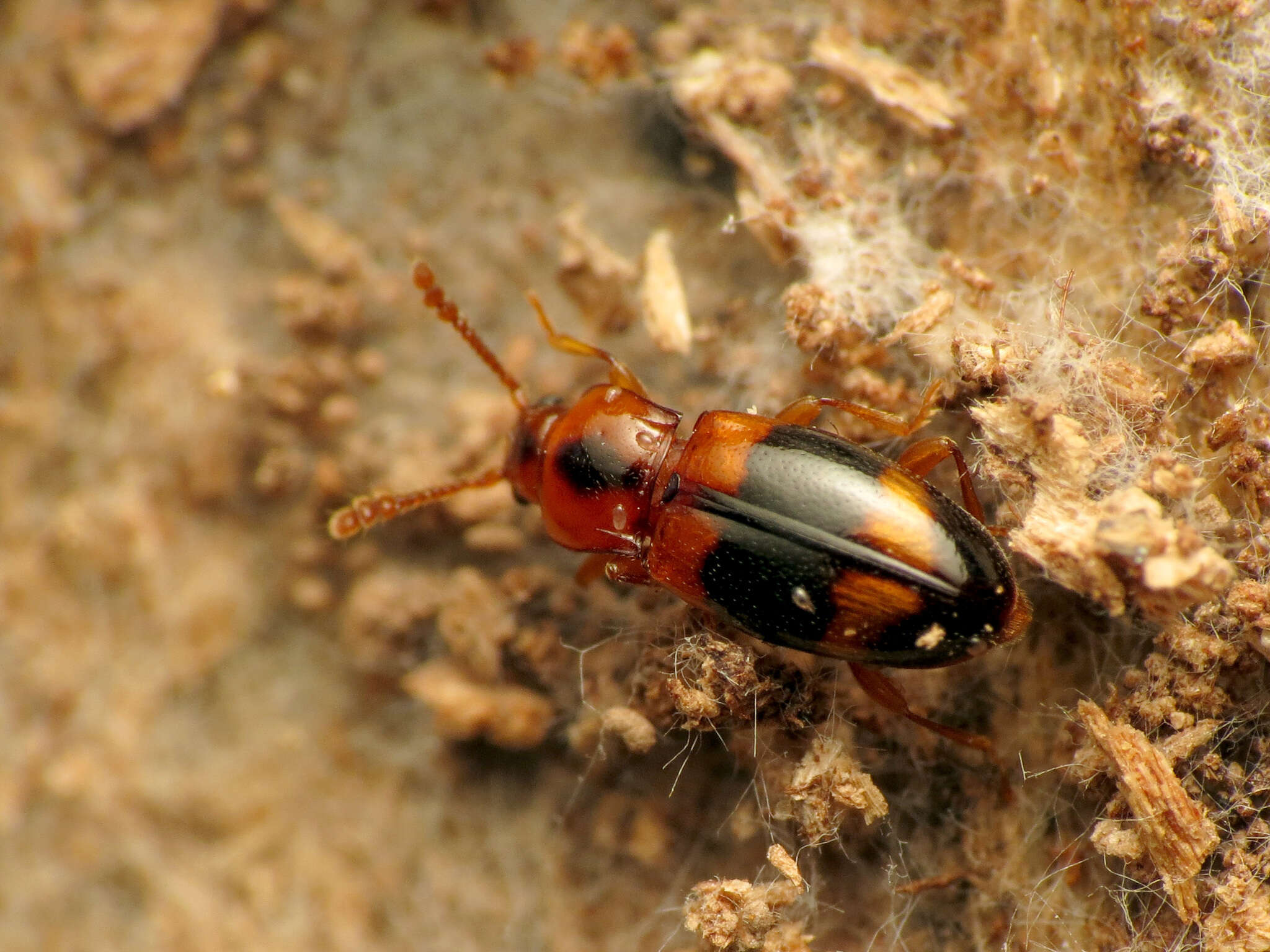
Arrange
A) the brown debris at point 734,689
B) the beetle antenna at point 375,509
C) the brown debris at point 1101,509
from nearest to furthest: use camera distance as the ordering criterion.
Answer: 1. the brown debris at point 1101,509
2. the brown debris at point 734,689
3. the beetle antenna at point 375,509

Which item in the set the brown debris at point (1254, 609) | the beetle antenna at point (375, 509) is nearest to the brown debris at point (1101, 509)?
the brown debris at point (1254, 609)

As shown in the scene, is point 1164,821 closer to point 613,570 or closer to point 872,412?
point 872,412

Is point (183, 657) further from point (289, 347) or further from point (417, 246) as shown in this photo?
point (417, 246)

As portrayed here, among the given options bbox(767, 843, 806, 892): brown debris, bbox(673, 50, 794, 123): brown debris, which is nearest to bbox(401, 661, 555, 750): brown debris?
bbox(767, 843, 806, 892): brown debris

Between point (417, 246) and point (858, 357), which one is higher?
point (858, 357)

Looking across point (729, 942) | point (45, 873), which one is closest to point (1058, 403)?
point (729, 942)

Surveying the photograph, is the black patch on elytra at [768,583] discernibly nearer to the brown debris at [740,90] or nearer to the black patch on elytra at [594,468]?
the black patch on elytra at [594,468]
